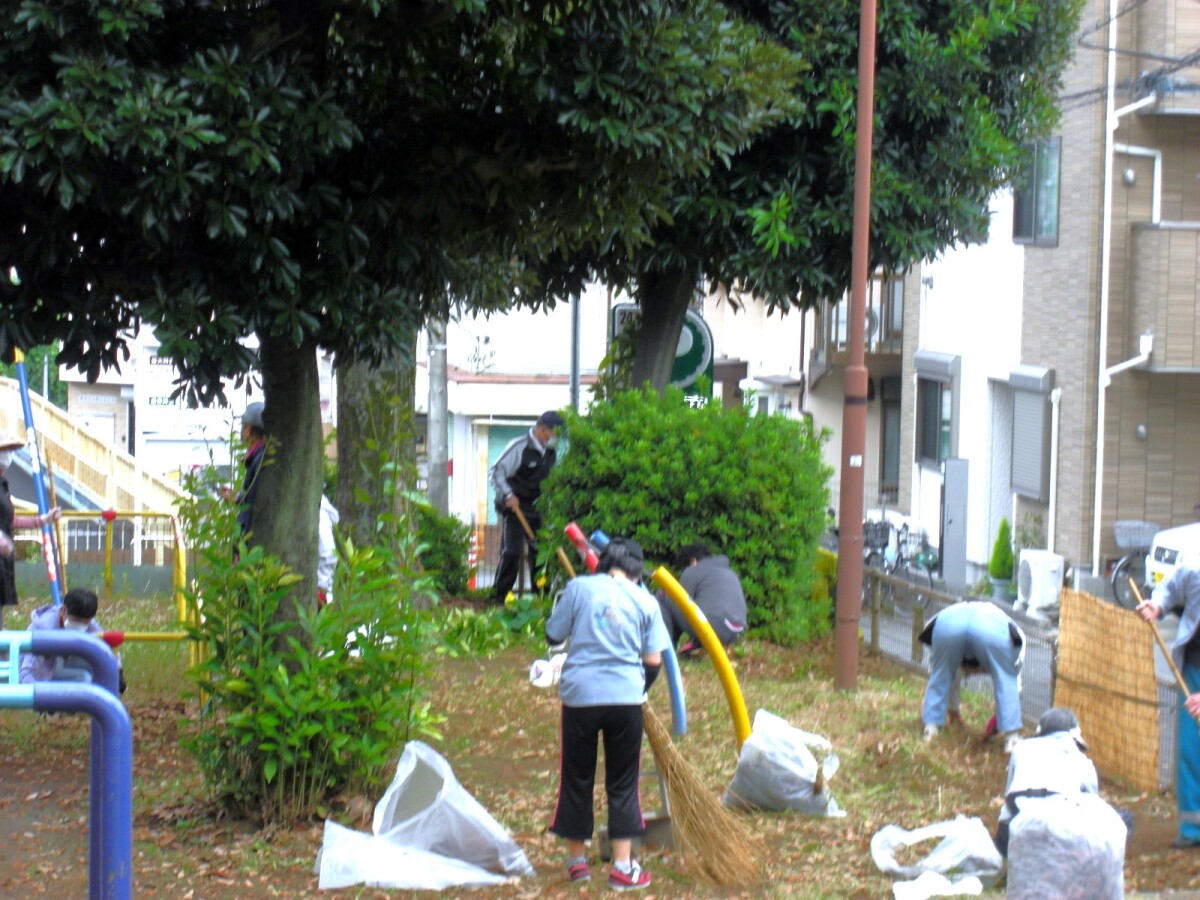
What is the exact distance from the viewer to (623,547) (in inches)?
239

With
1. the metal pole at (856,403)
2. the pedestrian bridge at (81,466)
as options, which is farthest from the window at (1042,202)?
the pedestrian bridge at (81,466)

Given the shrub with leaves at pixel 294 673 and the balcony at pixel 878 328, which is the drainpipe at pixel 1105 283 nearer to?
the balcony at pixel 878 328

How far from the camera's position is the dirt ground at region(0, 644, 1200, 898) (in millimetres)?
5730

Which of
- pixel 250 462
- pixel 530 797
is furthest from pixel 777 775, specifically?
pixel 250 462

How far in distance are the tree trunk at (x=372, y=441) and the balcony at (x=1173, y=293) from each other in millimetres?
11281

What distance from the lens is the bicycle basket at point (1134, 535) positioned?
1800cm

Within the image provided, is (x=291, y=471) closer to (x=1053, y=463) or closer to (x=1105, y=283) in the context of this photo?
(x=1105, y=283)

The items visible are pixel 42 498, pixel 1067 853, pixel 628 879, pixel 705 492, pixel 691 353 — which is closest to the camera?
pixel 1067 853

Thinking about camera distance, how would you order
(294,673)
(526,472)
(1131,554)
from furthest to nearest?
1. (1131,554)
2. (526,472)
3. (294,673)

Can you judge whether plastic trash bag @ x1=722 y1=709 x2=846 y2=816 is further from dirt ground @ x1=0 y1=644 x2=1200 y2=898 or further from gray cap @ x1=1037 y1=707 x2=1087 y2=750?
gray cap @ x1=1037 y1=707 x2=1087 y2=750

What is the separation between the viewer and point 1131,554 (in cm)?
1805

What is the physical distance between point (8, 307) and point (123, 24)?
3.69 feet

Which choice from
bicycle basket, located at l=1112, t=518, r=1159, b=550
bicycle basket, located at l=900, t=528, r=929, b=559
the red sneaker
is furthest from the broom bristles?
bicycle basket, located at l=900, t=528, r=929, b=559

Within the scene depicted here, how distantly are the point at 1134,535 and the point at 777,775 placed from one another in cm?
1287
